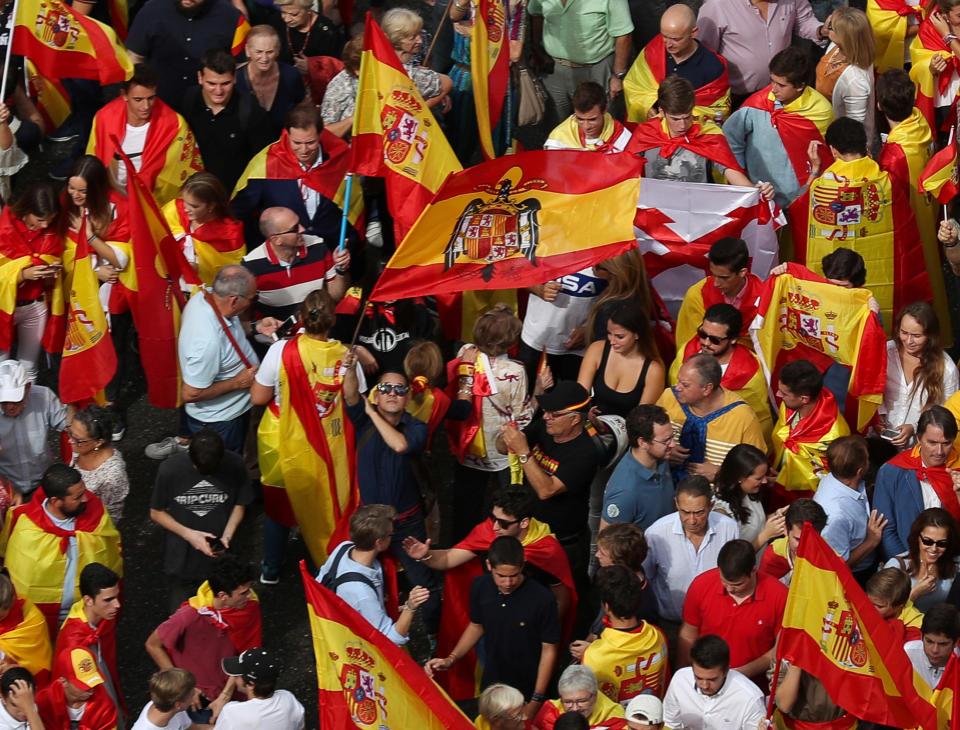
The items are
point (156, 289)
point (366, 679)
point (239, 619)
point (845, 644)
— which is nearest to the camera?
point (845, 644)

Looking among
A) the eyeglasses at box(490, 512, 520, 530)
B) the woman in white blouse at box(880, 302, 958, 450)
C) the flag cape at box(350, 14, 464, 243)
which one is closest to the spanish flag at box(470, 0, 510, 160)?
the flag cape at box(350, 14, 464, 243)

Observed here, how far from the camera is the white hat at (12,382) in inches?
444

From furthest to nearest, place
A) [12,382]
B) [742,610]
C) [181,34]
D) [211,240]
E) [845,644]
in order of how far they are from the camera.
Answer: [181,34], [211,240], [12,382], [742,610], [845,644]

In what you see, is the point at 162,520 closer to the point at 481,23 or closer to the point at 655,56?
the point at 481,23

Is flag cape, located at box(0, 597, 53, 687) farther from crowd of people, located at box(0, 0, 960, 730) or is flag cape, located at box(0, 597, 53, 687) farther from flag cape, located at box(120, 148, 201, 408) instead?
flag cape, located at box(120, 148, 201, 408)

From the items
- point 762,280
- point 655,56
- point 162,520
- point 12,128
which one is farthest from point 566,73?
point 162,520

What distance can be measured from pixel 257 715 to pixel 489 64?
5.44 metres

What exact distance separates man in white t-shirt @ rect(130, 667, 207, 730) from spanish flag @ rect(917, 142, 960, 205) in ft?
19.8

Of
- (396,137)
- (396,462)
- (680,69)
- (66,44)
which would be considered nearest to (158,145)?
(66,44)

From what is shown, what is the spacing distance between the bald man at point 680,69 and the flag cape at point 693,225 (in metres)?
1.18

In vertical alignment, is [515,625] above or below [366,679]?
below

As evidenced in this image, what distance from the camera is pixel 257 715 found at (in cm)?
966

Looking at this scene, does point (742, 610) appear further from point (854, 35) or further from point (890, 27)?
point (890, 27)

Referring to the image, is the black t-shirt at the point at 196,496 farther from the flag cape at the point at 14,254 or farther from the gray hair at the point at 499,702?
the gray hair at the point at 499,702
